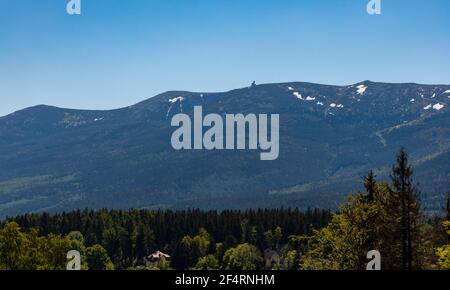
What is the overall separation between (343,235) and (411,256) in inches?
245

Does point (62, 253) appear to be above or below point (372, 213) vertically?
below

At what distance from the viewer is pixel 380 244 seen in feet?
188

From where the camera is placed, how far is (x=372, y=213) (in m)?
56.5

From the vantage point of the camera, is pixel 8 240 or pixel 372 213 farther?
pixel 8 240

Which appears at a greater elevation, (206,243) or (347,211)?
(347,211)
